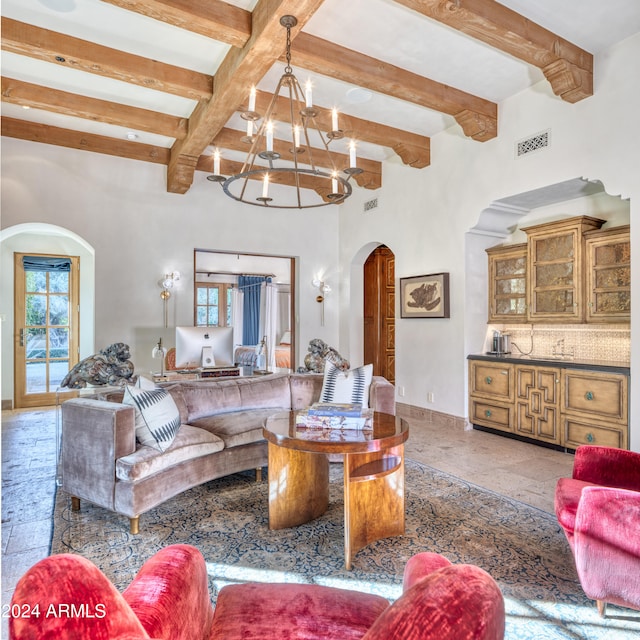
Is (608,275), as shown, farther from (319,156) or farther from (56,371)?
(56,371)

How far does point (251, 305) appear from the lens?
35.6 ft

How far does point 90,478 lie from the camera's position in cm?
269

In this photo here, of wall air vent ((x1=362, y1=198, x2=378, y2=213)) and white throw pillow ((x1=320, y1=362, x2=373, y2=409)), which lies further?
wall air vent ((x1=362, y1=198, x2=378, y2=213))

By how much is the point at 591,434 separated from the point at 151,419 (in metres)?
3.75

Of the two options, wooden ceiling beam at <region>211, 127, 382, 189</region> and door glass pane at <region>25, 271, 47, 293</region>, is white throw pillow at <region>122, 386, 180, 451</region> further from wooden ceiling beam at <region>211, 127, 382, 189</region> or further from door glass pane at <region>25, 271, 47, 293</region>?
door glass pane at <region>25, 271, 47, 293</region>

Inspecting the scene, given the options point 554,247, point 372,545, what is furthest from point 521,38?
point 372,545

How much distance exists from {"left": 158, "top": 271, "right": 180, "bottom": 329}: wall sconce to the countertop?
13.4ft

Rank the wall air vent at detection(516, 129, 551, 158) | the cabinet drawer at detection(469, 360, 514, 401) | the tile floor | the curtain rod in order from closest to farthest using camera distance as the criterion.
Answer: the tile floor → the wall air vent at detection(516, 129, 551, 158) → the cabinet drawer at detection(469, 360, 514, 401) → the curtain rod

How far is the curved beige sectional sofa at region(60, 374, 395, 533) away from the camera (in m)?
2.58

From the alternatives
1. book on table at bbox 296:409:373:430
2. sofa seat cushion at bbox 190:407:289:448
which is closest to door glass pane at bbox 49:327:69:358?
sofa seat cushion at bbox 190:407:289:448

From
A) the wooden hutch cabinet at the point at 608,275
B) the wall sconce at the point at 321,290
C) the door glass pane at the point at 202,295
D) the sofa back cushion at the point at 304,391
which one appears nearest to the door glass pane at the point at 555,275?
the wooden hutch cabinet at the point at 608,275

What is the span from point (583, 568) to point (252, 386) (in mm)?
2751

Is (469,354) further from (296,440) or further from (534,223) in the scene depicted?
(296,440)

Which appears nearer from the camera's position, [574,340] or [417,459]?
[417,459]
